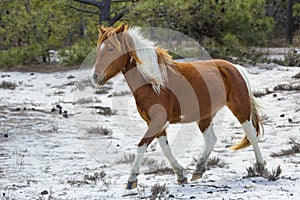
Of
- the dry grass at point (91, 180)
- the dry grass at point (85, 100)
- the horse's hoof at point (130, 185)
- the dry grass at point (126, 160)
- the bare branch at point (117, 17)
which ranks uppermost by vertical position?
the horse's hoof at point (130, 185)

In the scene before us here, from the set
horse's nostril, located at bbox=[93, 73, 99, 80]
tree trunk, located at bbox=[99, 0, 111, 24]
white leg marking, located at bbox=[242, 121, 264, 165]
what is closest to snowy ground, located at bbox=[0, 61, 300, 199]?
white leg marking, located at bbox=[242, 121, 264, 165]

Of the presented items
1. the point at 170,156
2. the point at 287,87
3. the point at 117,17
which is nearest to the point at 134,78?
the point at 170,156

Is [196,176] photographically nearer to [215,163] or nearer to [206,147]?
[206,147]

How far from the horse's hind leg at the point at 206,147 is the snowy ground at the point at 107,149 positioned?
9 cm

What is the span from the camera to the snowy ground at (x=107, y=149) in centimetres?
498

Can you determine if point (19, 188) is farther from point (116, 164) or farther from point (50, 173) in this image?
point (116, 164)

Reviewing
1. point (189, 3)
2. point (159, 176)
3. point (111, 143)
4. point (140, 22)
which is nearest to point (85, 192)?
point (159, 176)

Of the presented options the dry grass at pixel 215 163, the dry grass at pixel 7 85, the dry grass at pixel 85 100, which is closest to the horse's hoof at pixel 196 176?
the dry grass at pixel 215 163

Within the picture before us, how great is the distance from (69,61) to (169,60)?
12.4 meters

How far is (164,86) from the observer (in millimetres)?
5082

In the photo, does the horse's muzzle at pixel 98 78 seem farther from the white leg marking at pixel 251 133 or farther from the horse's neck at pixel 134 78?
the white leg marking at pixel 251 133

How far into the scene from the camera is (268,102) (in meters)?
10.8

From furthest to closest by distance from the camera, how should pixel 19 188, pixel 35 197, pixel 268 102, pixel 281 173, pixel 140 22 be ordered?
pixel 140 22, pixel 268 102, pixel 281 173, pixel 19 188, pixel 35 197

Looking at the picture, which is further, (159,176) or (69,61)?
(69,61)
